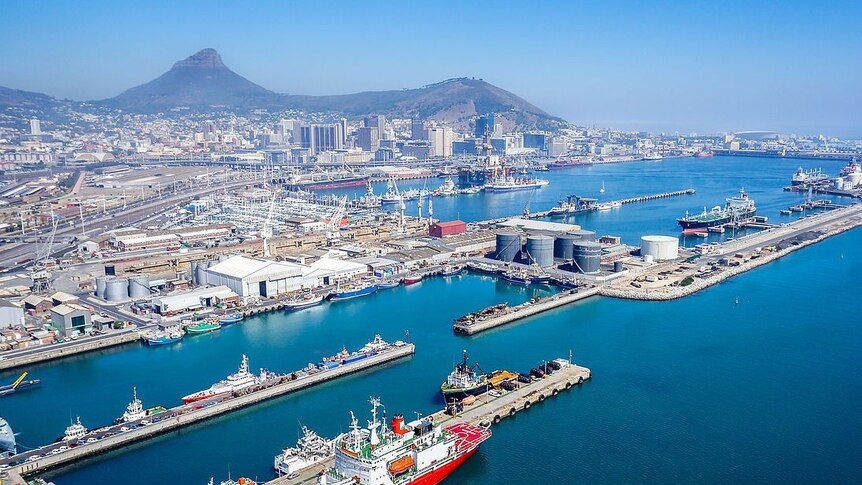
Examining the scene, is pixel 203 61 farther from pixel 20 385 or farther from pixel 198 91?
pixel 20 385

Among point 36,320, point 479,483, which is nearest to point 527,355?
point 479,483

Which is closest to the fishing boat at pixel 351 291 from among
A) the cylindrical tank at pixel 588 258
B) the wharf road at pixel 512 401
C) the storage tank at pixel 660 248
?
the cylindrical tank at pixel 588 258

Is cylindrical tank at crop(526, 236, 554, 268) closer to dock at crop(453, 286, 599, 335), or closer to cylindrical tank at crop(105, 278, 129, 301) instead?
dock at crop(453, 286, 599, 335)

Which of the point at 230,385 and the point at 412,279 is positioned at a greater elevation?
the point at 412,279

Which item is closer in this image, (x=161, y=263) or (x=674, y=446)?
(x=674, y=446)

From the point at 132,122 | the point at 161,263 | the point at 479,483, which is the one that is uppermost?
the point at 132,122

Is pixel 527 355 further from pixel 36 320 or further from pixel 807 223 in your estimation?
pixel 807 223

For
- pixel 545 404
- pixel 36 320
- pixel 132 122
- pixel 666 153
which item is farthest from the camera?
pixel 132 122

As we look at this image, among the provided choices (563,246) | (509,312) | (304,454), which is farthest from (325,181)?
(304,454)
